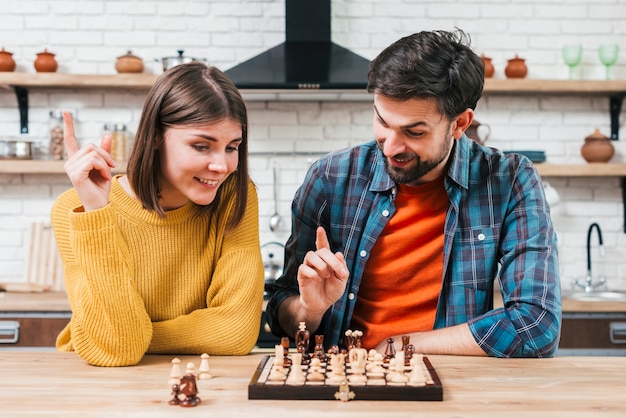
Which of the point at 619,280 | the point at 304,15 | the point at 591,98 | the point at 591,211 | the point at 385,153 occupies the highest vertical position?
the point at 304,15

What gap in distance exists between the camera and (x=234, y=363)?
156 centimetres

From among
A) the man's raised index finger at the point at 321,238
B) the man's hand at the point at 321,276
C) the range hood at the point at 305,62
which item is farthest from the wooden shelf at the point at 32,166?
the man's raised index finger at the point at 321,238

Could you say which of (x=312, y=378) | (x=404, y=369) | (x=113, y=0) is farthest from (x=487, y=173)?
(x=113, y=0)

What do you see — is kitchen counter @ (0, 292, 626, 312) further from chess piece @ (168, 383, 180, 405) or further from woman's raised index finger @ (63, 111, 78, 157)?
chess piece @ (168, 383, 180, 405)

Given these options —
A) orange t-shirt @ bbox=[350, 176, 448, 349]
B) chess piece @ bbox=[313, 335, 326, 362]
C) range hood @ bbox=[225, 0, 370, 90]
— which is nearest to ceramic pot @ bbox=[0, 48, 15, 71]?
range hood @ bbox=[225, 0, 370, 90]

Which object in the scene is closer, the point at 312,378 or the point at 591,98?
the point at 312,378

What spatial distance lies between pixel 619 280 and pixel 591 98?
1078 mm

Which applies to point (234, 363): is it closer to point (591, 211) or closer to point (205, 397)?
point (205, 397)

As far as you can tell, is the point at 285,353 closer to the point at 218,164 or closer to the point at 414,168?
the point at 218,164

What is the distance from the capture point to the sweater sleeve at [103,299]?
5.02 ft

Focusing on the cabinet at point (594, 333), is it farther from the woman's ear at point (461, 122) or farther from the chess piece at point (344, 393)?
the chess piece at point (344, 393)

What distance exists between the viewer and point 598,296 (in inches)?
147

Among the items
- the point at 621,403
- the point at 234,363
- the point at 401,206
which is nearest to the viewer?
the point at 621,403

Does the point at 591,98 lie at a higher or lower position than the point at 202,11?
lower
